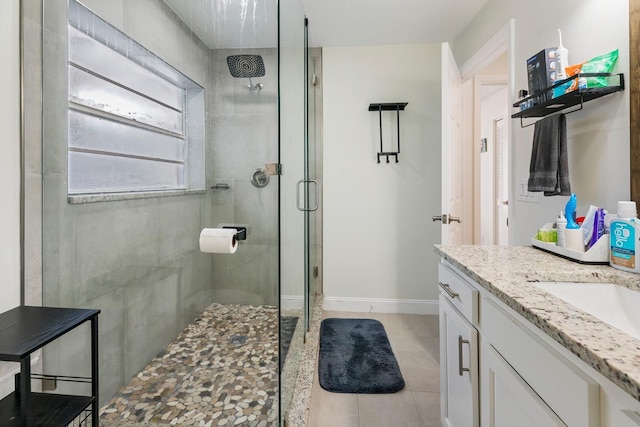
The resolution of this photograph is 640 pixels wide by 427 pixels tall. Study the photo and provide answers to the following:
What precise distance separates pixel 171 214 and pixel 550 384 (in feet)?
4.43

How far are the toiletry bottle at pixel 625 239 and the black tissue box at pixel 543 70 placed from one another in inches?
25.4

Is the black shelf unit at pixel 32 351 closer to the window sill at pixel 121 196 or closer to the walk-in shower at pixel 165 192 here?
the walk-in shower at pixel 165 192

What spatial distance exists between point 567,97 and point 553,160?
0.27 meters

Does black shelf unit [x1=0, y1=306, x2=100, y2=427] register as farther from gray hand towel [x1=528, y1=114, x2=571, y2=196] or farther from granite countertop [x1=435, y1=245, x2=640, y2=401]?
gray hand towel [x1=528, y1=114, x2=571, y2=196]

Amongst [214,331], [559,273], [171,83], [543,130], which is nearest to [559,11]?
[543,130]

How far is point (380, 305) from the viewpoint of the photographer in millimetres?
2986

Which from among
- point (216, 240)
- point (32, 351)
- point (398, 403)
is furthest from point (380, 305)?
point (32, 351)

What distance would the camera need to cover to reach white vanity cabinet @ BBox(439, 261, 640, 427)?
0.56 metres

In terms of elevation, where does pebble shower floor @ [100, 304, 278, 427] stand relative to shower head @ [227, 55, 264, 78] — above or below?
below

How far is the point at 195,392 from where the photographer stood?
1.27 metres

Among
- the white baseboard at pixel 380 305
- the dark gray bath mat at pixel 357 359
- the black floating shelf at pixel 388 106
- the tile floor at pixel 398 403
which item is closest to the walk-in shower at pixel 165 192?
the tile floor at pixel 398 403

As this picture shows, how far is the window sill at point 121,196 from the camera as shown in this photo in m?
1.32

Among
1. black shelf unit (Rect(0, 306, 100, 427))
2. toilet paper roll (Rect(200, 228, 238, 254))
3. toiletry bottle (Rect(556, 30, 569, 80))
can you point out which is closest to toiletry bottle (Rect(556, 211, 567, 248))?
toiletry bottle (Rect(556, 30, 569, 80))

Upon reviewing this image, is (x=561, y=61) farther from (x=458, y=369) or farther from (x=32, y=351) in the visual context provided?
(x=32, y=351)
